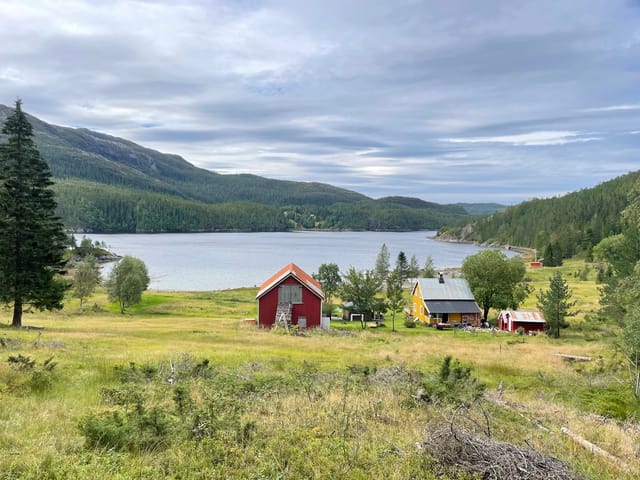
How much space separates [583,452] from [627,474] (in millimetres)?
884

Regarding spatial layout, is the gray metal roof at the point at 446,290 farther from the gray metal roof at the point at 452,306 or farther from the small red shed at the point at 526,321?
the small red shed at the point at 526,321

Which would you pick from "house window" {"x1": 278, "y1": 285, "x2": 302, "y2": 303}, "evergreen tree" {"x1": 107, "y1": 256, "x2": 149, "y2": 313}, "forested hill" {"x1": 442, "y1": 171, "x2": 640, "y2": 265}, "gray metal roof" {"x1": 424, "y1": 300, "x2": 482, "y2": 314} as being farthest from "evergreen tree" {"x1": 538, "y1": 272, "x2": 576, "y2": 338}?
"forested hill" {"x1": 442, "y1": 171, "x2": 640, "y2": 265}

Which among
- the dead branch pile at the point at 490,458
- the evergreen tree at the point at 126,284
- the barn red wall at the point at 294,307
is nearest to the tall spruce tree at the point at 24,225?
the barn red wall at the point at 294,307

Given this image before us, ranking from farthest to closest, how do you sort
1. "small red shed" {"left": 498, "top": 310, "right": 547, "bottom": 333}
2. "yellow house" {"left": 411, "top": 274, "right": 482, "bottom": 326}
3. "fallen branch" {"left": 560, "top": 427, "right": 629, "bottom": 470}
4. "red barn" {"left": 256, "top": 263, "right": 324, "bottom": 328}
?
"yellow house" {"left": 411, "top": 274, "right": 482, "bottom": 326} → "small red shed" {"left": 498, "top": 310, "right": 547, "bottom": 333} → "red barn" {"left": 256, "top": 263, "right": 324, "bottom": 328} → "fallen branch" {"left": 560, "top": 427, "right": 629, "bottom": 470}

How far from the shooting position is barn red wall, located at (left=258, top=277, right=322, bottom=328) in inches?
1503

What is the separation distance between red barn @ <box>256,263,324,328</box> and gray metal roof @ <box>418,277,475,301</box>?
19273mm

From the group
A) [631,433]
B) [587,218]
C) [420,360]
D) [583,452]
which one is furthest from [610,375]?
[587,218]

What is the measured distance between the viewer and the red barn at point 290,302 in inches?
1501

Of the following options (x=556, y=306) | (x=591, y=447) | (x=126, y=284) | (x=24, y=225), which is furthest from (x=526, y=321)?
(x=126, y=284)

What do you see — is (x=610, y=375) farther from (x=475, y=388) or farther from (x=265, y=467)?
(x=265, y=467)

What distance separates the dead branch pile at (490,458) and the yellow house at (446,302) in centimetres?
4601

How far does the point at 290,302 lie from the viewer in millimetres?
38531

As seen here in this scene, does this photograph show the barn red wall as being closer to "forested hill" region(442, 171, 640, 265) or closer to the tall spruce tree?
the tall spruce tree

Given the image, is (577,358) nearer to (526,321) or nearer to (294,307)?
(294,307)
